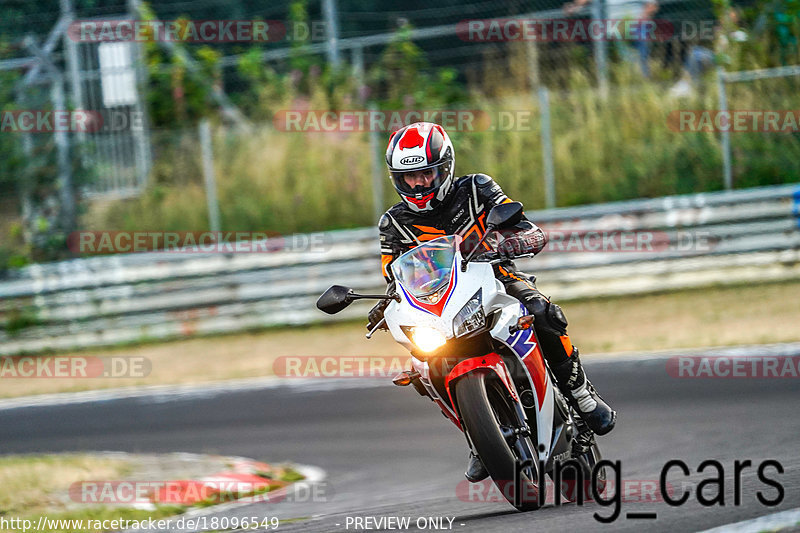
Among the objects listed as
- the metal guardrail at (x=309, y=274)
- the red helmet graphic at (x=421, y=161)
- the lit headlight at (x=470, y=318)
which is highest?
the red helmet graphic at (x=421, y=161)

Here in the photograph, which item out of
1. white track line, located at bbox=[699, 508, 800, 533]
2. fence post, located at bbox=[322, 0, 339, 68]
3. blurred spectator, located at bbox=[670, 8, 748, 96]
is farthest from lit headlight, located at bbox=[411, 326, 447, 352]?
blurred spectator, located at bbox=[670, 8, 748, 96]

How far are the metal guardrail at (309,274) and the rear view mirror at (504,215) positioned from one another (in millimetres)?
8996

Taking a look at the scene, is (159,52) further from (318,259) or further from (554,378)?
(554,378)

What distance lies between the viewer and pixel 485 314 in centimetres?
531

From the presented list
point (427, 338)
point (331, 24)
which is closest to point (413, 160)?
point (427, 338)

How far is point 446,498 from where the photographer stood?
22.7 feet

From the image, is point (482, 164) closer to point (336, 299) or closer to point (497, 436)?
point (336, 299)

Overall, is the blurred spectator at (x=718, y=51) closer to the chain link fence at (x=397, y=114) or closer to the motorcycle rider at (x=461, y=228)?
the chain link fence at (x=397, y=114)

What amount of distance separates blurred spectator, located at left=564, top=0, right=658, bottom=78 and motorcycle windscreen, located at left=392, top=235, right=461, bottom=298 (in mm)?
11093

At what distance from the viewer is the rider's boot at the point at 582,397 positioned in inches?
231

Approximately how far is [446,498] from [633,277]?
789 centimetres

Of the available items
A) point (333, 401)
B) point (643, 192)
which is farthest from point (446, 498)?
point (643, 192)

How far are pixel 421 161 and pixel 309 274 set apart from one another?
930cm

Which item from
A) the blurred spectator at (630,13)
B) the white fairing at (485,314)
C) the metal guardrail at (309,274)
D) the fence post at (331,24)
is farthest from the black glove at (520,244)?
the fence post at (331,24)
